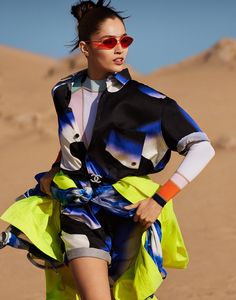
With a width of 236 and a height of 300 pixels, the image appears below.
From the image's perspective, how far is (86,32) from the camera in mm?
3697

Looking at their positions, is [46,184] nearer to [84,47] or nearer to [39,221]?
[39,221]

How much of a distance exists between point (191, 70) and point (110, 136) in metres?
14.7

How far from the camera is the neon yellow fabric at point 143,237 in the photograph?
11.6ft

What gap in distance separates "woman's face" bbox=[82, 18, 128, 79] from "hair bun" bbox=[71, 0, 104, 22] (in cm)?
18

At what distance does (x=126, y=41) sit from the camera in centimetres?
359

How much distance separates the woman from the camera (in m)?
3.45

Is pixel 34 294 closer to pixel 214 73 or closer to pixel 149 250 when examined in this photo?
pixel 149 250

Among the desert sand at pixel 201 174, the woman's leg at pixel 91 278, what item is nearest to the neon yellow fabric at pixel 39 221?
the woman's leg at pixel 91 278

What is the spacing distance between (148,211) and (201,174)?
7.21m

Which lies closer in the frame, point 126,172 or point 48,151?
point 126,172

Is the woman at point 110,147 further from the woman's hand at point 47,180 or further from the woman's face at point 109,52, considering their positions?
the woman's hand at point 47,180

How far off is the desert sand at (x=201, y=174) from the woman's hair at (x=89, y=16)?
2912 mm

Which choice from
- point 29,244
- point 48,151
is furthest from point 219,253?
point 48,151

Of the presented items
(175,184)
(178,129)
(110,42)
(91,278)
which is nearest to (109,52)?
(110,42)
